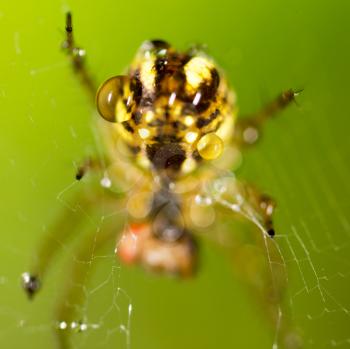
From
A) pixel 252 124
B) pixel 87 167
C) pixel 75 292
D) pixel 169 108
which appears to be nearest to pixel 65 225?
pixel 75 292

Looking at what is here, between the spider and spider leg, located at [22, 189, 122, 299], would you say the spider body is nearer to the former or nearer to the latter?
the spider

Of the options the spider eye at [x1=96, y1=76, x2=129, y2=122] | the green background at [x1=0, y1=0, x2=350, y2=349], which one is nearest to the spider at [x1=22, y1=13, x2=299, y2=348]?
the spider eye at [x1=96, y1=76, x2=129, y2=122]

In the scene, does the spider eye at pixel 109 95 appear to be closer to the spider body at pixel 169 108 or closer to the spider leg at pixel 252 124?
the spider body at pixel 169 108

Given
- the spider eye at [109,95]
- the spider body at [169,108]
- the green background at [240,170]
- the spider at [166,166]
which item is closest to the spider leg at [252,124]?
the spider at [166,166]

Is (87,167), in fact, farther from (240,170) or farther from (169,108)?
(240,170)

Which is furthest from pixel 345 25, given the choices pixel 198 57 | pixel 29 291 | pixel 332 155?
pixel 29 291

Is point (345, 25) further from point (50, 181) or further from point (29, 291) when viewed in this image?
point (29, 291)
